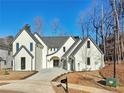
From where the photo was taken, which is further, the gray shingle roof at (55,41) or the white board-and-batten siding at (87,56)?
the gray shingle roof at (55,41)

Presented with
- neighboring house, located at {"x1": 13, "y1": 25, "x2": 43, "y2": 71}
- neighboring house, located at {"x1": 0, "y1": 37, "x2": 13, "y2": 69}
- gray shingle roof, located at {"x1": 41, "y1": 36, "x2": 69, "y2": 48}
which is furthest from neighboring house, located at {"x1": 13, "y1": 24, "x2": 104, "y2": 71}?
neighboring house, located at {"x1": 0, "y1": 37, "x2": 13, "y2": 69}

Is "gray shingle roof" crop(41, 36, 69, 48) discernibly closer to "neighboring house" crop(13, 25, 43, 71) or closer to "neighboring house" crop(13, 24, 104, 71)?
"neighboring house" crop(13, 24, 104, 71)

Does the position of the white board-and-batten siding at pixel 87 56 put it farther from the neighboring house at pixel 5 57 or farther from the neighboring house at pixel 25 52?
the neighboring house at pixel 5 57

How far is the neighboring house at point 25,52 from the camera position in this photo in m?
57.0

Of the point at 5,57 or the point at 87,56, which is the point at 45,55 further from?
the point at 5,57

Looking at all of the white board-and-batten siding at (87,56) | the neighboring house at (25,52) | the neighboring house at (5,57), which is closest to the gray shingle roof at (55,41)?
the neighboring house at (5,57)

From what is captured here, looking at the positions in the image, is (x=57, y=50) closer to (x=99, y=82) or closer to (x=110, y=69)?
(x=110, y=69)

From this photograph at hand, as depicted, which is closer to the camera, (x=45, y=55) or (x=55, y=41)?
(x=45, y=55)

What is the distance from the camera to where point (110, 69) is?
49.7m

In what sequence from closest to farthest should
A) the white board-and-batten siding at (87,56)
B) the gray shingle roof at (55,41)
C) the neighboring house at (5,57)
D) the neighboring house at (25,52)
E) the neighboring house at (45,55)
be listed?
1. the neighboring house at (25,52)
2. the neighboring house at (45,55)
3. the white board-and-batten siding at (87,56)
4. the neighboring house at (5,57)
5. the gray shingle roof at (55,41)

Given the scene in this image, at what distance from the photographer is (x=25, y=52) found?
57.5 m

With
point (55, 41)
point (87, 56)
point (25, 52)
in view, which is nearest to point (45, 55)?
point (55, 41)

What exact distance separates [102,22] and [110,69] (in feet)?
72.0

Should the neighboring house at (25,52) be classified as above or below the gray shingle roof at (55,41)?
below
